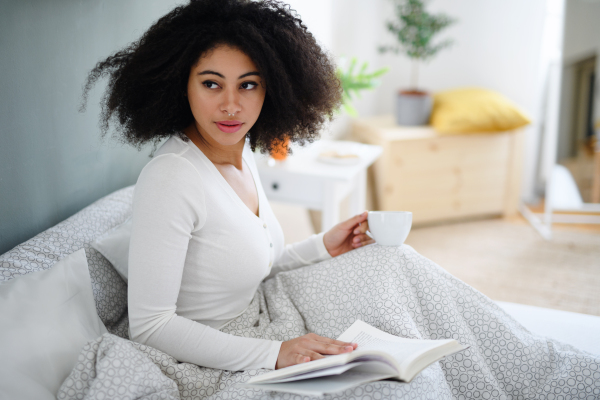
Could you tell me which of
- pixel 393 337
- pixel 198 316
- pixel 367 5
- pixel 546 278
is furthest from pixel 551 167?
pixel 198 316

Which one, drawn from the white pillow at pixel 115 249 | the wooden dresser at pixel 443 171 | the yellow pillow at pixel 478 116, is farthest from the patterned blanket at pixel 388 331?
the yellow pillow at pixel 478 116

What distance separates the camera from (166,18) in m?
1.00

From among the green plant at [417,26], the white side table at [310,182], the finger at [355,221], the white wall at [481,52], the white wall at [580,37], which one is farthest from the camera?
the white wall at [481,52]

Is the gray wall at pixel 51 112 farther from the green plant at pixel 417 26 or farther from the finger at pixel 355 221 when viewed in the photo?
the green plant at pixel 417 26

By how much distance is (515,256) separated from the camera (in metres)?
2.60

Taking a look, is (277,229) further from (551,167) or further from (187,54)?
(551,167)

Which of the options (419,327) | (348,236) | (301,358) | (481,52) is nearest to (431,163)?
(481,52)

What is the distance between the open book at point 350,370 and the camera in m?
0.73

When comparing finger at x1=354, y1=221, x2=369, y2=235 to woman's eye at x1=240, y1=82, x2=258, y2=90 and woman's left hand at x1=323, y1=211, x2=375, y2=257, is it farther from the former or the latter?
woman's eye at x1=240, y1=82, x2=258, y2=90

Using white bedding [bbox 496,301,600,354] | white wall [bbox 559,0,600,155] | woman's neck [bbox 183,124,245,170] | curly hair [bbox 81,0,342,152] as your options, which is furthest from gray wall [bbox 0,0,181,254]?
white wall [bbox 559,0,600,155]

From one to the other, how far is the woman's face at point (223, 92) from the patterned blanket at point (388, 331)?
0.40m

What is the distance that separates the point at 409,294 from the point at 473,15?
2.67 meters

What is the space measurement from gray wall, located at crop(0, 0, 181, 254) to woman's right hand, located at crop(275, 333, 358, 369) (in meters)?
0.64

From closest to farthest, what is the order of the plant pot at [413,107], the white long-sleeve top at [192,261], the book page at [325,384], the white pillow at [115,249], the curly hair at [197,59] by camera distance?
the book page at [325,384] < the white long-sleeve top at [192,261] < the curly hair at [197,59] < the white pillow at [115,249] < the plant pot at [413,107]
